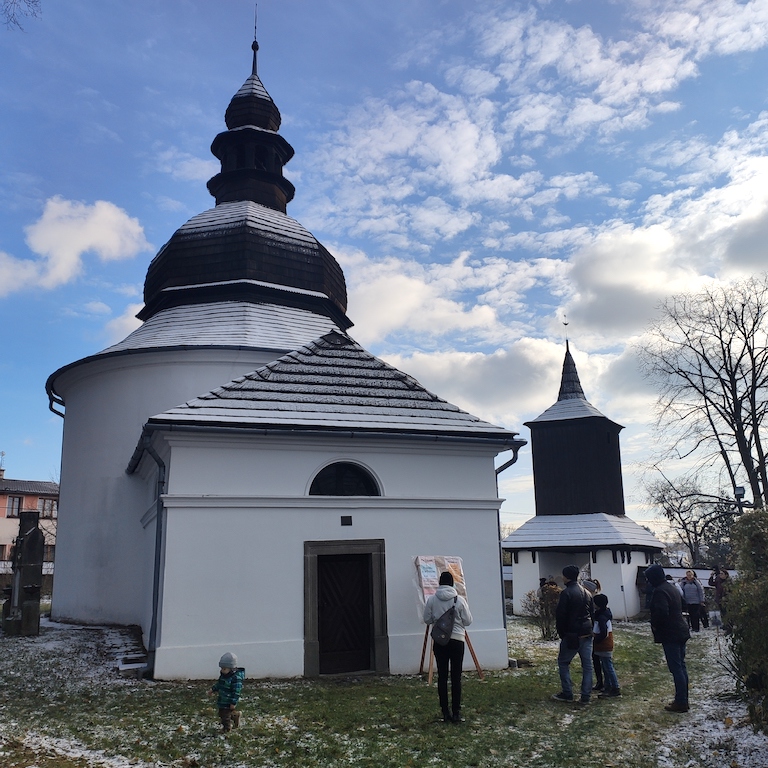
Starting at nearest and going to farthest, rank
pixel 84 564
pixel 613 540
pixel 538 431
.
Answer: pixel 84 564
pixel 613 540
pixel 538 431

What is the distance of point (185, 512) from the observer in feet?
33.5

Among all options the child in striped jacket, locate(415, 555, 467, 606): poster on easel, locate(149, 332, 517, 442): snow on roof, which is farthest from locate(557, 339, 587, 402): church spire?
the child in striped jacket

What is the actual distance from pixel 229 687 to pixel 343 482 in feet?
15.7

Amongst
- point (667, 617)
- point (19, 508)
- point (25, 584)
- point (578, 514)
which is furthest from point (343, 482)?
point (19, 508)

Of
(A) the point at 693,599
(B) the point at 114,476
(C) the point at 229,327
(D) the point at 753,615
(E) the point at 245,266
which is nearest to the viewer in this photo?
(D) the point at 753,615

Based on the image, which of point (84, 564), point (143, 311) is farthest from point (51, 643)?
point (143, 311)

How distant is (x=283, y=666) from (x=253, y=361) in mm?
7804

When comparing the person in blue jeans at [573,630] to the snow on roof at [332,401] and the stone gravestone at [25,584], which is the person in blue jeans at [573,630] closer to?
the snow on roof at [332,401]

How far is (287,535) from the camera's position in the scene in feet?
34.9

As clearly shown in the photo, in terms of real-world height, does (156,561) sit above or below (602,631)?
above

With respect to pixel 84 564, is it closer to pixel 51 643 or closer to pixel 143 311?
pixel 51 643

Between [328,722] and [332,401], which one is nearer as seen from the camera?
[328,722]

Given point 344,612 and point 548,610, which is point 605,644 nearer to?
point 344,612

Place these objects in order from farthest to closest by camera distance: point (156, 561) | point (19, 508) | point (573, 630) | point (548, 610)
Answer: point (19, 508), point (548, 610), point (156, 561), point (573, 630)
